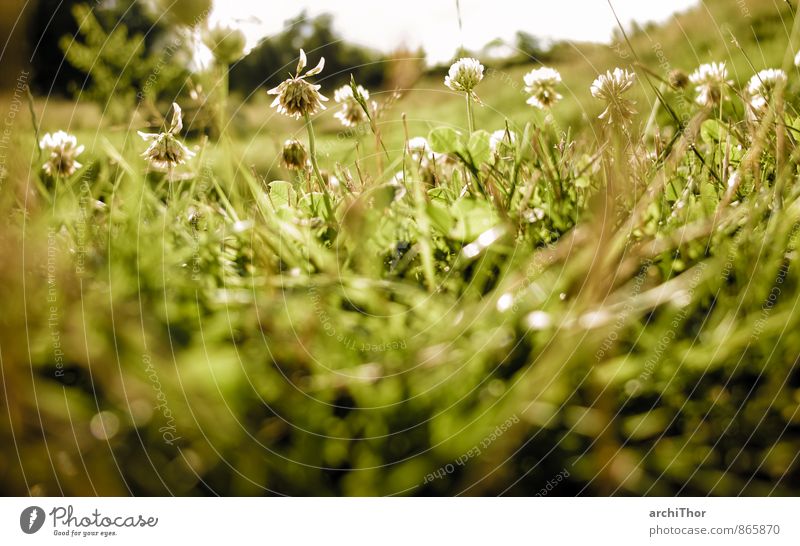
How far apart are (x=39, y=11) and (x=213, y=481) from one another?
46 centimetres

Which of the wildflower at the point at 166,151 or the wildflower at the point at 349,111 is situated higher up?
the wildflower at the point at 349,111

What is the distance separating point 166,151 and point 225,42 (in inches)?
4.5

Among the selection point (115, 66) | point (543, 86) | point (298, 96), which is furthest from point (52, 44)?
point (543, 86)

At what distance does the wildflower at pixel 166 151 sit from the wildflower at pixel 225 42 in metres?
0.06

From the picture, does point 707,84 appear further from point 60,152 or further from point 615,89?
point 60,152

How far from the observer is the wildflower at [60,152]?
1.85ft

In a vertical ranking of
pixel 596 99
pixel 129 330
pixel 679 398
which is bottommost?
pixel 679 398

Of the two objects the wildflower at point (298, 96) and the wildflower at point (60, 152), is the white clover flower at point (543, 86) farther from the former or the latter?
the wildflower at point (60, 152)

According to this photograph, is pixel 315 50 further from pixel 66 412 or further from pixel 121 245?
pixel 66 412

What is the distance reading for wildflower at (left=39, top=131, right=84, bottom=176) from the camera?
0.56 m

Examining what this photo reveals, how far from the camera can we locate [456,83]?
2.05 ft

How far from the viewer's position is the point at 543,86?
2.22 feet
